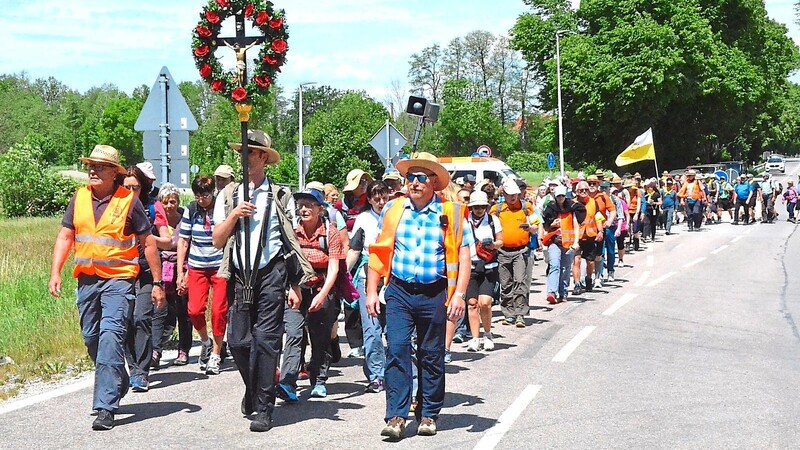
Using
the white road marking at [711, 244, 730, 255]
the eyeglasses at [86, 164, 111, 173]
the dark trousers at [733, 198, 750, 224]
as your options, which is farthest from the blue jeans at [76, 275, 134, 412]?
the dark trousers at [733, 198, 750, 224]

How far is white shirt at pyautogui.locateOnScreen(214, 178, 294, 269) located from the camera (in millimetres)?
6977

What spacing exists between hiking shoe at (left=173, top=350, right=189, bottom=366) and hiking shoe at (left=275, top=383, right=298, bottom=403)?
2.16 m

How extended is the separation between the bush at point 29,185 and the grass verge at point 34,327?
18852 mm

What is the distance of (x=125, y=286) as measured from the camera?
7258 millimetres

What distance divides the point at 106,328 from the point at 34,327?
14.9ft

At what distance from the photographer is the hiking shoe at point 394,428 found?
6.62 m

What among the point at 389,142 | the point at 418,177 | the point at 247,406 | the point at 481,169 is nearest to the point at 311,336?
the point at 247,406

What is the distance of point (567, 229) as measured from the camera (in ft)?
48.5

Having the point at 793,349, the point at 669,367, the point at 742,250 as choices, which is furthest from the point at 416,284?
the point at 742,250

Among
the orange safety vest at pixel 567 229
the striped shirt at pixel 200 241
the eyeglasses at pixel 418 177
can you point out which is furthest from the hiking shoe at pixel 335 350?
the orange safety vest at pixel 567 229

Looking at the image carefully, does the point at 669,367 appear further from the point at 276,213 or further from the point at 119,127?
the point at 119,127

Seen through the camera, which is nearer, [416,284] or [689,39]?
[416,284]

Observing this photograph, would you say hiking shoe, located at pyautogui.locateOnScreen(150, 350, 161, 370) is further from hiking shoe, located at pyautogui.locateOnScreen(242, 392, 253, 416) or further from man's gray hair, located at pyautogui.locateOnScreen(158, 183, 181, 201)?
hiking shoe, located at pyautogui.locateOnScreen(242, 392, 253, 416)

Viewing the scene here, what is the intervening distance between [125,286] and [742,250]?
21.1 meters
